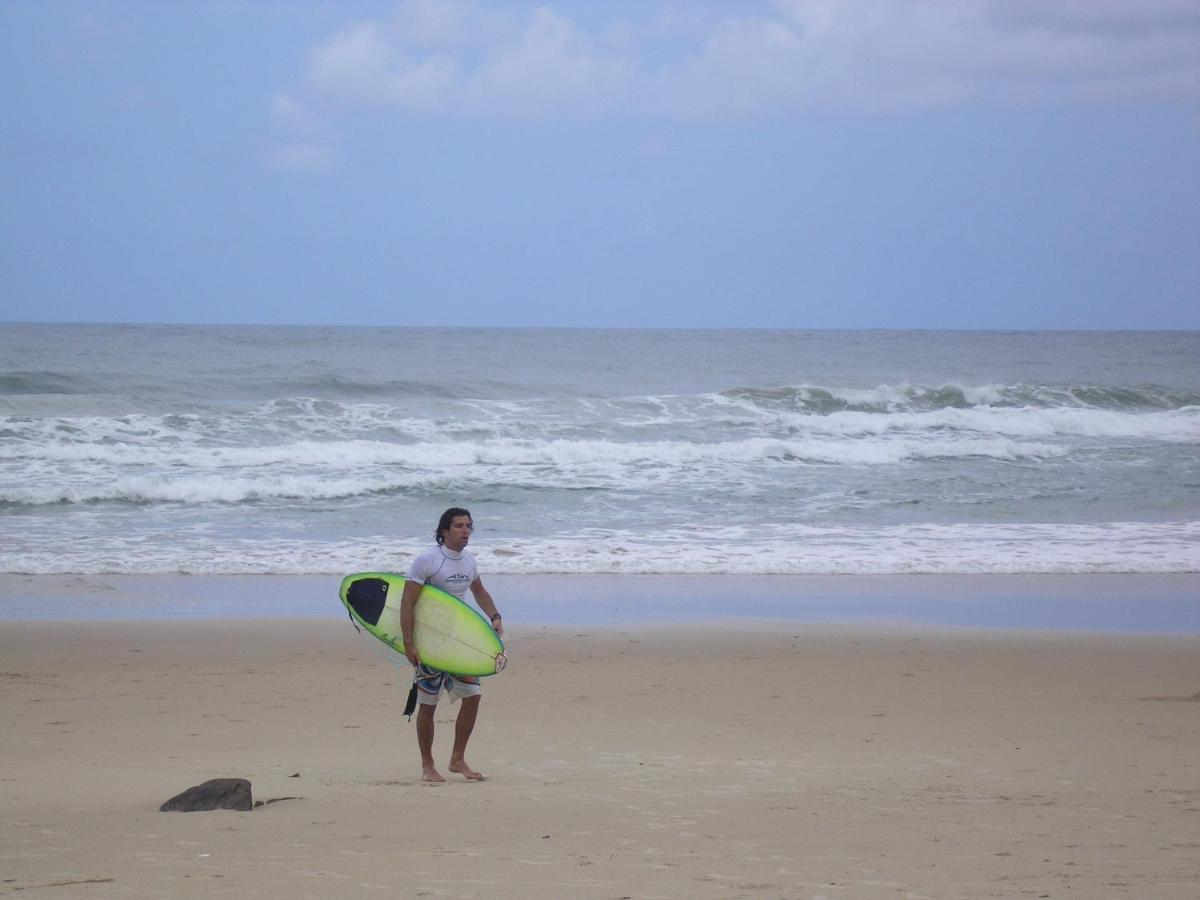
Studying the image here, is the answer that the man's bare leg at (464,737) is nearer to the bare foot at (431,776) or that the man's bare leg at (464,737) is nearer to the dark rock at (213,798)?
the bare foot at (431,776)

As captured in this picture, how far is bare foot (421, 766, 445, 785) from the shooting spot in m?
5.21

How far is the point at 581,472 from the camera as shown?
1856cm

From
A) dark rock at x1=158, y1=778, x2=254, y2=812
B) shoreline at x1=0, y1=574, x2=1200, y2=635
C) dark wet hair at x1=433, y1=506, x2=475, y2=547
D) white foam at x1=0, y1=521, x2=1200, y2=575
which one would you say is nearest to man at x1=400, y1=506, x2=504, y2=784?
dark wet hair at x1=433, y1=506, x2=475, y2=547

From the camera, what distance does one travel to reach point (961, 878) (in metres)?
3.76

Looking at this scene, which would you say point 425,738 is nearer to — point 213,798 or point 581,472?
point 213,798

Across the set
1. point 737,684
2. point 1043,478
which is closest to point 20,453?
point 737,684

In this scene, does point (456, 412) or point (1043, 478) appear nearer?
point (1043, 478)

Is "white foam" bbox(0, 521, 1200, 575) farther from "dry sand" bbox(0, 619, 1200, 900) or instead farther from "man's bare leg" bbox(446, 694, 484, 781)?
"man's bare leg" bbox(446, 694, 484, 781)

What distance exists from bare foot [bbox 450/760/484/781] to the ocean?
6161mm

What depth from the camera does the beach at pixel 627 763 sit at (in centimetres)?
384

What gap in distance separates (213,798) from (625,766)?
1886 millimetres

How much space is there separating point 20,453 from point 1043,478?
53.2ft

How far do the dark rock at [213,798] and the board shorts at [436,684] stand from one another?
1.00 metres

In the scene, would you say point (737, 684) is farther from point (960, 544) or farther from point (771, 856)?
point (960, 544)
